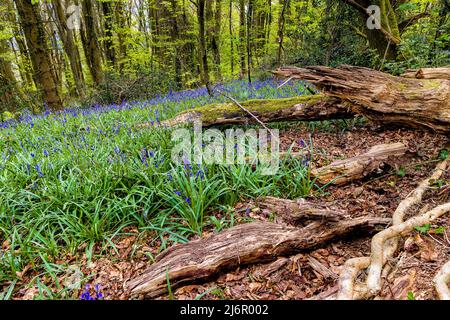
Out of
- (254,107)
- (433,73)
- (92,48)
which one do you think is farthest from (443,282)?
(92,48)

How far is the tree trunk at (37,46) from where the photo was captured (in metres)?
9.48

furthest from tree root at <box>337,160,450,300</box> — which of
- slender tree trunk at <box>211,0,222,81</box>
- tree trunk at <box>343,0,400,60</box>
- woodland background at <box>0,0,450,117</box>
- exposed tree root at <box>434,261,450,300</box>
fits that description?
slender tree trunk at <box>211,0,222,81</box>

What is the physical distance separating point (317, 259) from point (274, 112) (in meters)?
3.16

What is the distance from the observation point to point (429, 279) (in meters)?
1.72

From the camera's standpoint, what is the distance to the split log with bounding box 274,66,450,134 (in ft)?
11.8

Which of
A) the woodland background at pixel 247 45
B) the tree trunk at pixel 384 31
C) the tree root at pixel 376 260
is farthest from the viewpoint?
the tree trunk at pixel 384 31

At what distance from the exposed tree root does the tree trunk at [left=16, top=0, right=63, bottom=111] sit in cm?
1188

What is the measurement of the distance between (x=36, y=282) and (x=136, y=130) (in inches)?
132

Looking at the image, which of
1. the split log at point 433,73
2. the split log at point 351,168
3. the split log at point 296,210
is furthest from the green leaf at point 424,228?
the split log at point 433,73

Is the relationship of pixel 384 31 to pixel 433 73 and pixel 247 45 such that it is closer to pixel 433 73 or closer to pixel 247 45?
pixel 433 73

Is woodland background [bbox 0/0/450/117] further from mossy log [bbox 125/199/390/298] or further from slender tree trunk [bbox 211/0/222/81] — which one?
mossy log [bbox 125/199/390/298]

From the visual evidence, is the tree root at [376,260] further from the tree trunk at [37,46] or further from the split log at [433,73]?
the tree trunk at [37,46]

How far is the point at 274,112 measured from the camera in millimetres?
4926

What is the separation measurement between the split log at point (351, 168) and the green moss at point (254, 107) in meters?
1.54
